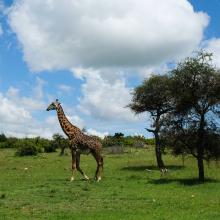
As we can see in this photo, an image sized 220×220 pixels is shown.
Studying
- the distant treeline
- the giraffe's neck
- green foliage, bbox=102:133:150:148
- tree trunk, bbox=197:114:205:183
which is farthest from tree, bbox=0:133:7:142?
tree trunk, bbox=197:114:205:183

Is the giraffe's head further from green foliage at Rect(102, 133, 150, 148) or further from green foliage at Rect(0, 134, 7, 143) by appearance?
green foliage at Rect(0, 134, 7, 143)

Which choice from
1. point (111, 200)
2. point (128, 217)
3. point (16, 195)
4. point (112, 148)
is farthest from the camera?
point (112, 148)

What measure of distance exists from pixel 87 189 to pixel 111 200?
460 cm

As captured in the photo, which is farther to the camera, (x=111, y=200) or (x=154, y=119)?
(x=154, y=119)

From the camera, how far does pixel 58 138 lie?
76.9 meters

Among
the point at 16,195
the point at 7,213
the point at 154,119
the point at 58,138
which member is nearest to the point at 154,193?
the point at 16,195

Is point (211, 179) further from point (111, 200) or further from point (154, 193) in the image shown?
point (111, 200)

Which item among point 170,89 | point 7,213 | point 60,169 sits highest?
point 170,89

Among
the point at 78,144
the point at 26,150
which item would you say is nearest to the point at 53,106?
the point at 78,144

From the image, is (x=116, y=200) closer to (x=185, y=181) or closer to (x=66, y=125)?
(x=185, y=181)

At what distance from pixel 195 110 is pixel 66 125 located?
27.8ft

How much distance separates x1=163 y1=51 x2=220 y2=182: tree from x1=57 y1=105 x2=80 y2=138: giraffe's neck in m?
5.90

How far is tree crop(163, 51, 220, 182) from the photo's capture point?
33375mm

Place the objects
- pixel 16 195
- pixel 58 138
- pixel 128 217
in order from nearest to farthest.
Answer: pixel 128 217
pixel 16 195
pixel 58 138
